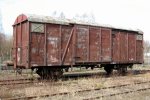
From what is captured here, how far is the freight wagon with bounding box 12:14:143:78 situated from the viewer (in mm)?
15430

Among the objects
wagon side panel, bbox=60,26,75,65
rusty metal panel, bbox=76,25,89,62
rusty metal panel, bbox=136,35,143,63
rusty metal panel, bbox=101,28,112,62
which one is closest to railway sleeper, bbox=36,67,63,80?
wagon side panel, bbox=60,26,75,65

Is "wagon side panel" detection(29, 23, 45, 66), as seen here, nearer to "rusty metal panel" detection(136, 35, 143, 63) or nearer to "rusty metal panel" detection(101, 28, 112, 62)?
"rusty metal panel" detection(101, 28, 112, 62)

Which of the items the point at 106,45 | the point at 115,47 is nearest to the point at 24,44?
the point at 106,45

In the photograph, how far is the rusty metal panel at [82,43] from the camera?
57.3 ft

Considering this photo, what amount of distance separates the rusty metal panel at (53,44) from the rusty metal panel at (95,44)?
2762mm

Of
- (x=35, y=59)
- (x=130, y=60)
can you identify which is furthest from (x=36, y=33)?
(x=130, y=60)

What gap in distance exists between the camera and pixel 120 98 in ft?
35.8

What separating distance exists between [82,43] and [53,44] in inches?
92.0

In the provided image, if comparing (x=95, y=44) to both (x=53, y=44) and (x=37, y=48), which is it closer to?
(x=53, y=44)

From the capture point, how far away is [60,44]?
16.6 meters

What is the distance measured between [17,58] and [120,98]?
809cm

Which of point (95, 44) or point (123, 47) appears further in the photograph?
point (123, 47)

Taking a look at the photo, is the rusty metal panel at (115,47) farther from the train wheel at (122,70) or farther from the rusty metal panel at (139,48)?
the rusty metal panel at (139,48)

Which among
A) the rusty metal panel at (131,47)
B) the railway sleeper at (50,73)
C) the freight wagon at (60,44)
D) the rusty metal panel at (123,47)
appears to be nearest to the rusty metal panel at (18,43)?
the freight wagon at (60,44)
